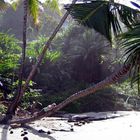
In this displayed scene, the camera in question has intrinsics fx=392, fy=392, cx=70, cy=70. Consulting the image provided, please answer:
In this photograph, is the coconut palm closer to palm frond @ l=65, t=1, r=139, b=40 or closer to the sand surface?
the sand surface

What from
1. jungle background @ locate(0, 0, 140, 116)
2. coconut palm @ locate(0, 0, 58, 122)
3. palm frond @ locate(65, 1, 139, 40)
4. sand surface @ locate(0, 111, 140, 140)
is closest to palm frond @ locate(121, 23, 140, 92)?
palm frond @ locate(65, 1, 139, 40)

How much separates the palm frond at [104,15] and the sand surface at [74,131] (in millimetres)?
3202

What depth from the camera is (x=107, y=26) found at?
7.52 meters

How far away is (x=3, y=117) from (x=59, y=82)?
31.0 ft

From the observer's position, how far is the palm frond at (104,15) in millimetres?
7211

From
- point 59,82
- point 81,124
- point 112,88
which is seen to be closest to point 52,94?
point 59,82

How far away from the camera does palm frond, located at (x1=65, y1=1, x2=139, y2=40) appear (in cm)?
721

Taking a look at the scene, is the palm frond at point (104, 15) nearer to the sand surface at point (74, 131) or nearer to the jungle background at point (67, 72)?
the sand surface at point (74, 131)

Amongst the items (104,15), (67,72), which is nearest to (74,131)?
(104,15)

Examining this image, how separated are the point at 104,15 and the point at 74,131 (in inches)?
180

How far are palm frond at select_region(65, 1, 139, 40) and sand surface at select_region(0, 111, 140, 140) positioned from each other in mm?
3202

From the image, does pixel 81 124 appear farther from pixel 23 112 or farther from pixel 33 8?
pixel 33 8

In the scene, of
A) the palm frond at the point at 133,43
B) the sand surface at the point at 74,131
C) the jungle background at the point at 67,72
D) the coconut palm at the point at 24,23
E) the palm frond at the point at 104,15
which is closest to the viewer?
the palm frond at the point at 133,43

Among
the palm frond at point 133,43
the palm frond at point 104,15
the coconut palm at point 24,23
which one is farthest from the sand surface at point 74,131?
the palm frond at point 133,43
